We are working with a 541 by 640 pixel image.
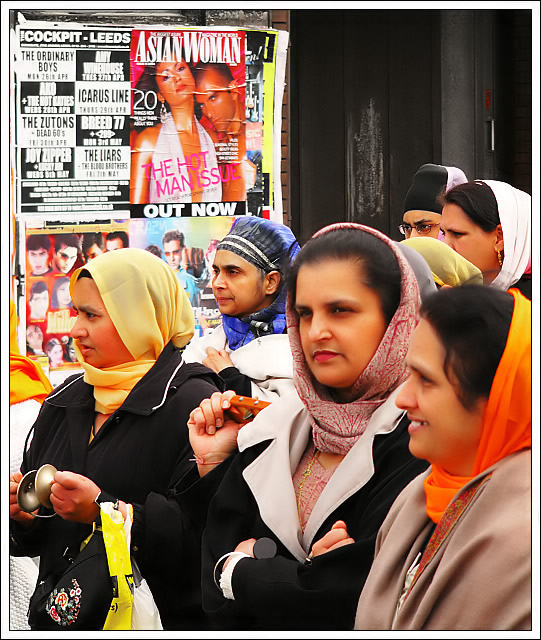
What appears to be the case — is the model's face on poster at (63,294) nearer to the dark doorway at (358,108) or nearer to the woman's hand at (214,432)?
the dark doorway at (358,108)

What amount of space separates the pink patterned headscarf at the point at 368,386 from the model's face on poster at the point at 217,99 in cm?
347

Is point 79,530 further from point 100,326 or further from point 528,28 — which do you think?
point 528,28

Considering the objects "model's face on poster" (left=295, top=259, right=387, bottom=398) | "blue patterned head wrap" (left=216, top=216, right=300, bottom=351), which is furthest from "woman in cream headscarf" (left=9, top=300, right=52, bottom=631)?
"model's face on poster" (left=295, top=259, right=387, bottom=398)

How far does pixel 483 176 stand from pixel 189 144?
2644 mm

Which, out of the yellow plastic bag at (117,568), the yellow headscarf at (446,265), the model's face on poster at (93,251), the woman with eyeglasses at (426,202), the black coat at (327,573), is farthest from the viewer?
the model's face on poster at (93,251)

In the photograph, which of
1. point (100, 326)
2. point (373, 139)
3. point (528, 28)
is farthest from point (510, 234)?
point (528, 28)

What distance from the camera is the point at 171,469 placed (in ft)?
8.91

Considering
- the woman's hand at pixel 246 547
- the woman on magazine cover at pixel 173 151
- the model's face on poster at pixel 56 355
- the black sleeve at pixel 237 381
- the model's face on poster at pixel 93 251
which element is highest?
the woman on magazine cover at pixel 173 151

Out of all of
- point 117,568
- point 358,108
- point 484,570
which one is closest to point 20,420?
point 117,568

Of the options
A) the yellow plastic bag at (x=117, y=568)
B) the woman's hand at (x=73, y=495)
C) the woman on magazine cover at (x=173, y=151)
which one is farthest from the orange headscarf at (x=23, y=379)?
the woman on magazine cover at (x=173, y=151)

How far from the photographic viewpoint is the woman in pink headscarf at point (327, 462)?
191cm

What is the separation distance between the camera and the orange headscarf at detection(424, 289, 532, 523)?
1.55 metres

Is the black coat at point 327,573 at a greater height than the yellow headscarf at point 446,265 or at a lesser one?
lesser

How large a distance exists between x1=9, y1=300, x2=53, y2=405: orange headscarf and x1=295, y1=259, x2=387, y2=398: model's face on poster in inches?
58.3
